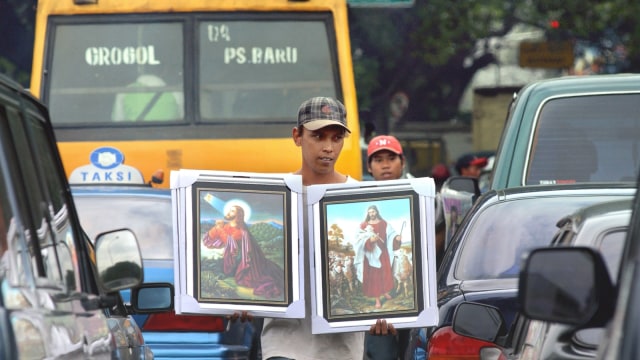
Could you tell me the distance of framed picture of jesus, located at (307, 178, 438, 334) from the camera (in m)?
6.20

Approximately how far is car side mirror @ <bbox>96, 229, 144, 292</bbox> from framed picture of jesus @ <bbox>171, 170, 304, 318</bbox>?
0.93 meters

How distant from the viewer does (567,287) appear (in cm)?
392

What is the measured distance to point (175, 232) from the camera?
6.22m

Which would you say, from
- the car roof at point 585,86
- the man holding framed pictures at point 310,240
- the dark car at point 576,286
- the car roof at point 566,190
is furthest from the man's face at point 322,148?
the car roof at point 585,86

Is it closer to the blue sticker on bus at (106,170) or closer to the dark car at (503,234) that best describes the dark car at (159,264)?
the dark car at (503,234)

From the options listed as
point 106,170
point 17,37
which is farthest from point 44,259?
point 17,37

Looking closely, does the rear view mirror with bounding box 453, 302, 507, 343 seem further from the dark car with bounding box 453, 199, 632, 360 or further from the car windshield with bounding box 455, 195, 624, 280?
the car windshield with bounding box 455, 195, 624, 280

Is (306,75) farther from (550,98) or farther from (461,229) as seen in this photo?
(461,229)

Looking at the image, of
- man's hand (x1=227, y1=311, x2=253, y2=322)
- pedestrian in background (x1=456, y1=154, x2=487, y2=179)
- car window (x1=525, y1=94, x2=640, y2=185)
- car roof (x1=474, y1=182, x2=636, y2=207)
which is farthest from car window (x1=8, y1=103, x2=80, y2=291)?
pedestrian in background (x1=456, y1=154, x2=487, y2=179)

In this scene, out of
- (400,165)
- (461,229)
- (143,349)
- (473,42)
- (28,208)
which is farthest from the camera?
(473,42)

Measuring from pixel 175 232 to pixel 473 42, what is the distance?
23.8 m

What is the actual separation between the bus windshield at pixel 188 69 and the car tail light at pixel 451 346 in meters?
7.53

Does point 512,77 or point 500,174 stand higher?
point 512,77

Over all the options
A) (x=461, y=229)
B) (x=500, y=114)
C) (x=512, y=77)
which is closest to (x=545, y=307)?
(x=461, y=229)
